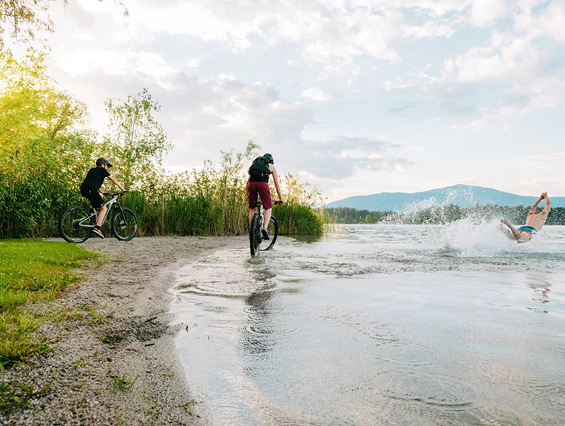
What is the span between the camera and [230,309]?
4.26m

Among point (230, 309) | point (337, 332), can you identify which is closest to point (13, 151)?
point (230, 309)

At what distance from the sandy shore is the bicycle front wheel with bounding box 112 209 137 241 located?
310 inches

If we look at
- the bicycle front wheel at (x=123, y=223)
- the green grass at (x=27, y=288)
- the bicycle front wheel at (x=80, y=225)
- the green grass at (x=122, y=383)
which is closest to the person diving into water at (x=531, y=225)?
the bicycle front wheel at (x=123, y=223)

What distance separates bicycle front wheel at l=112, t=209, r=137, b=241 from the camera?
491 inches

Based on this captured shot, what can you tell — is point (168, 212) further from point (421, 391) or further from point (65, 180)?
point (421, 391)

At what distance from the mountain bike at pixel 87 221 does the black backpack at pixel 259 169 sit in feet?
16.0

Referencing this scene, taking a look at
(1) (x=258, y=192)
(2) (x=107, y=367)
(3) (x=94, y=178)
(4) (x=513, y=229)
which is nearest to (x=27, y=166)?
(3) (x=94, y=178)

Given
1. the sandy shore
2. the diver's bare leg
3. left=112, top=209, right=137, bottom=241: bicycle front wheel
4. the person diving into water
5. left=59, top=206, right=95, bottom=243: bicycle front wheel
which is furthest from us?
left=112, top=209, right=137, bottom=241: bicycle front wheel

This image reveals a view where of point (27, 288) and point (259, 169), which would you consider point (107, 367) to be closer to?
point (27, 288)

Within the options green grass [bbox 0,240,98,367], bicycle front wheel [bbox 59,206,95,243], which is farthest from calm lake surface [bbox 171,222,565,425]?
bicycle front wheel [bbox 59,206,95,243]

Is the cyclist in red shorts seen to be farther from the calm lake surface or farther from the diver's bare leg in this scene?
the diver's bare leg

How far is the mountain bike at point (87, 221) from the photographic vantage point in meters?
11.1

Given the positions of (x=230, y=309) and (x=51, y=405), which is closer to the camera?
(x=51, y=405)

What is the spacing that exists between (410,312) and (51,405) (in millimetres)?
3175
